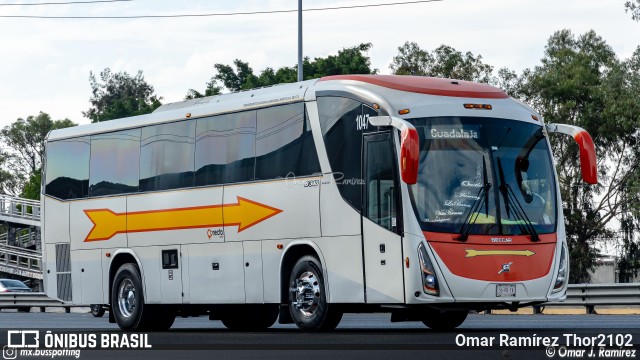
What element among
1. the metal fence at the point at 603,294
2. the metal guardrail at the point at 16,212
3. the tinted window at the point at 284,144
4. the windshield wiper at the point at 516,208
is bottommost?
the metal fence at the point at 603,294

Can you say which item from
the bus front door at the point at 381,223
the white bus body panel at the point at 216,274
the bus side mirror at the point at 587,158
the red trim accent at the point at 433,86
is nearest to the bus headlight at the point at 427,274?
the bus front door at the point at 381,223

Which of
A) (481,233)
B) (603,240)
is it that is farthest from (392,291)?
(603,240)

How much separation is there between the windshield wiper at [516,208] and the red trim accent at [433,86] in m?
1.15

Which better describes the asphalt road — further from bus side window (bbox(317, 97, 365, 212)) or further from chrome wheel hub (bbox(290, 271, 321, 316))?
bus side window (bbox(317, 97, 365, 212))

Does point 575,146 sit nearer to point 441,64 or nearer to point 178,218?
point 441,64

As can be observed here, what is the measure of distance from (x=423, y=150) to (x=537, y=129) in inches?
83.0

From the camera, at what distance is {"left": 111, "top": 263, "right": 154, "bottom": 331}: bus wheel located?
23375 mm

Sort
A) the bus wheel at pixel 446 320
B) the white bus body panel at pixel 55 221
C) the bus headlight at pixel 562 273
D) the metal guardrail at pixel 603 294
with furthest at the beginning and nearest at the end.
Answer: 1. the metal guardrail at pixel 603 294
2. the white bus body panel at pixel 55 221
3. the bus wheel at pixel 446 320
4. the bus headlight at pixel 562 273

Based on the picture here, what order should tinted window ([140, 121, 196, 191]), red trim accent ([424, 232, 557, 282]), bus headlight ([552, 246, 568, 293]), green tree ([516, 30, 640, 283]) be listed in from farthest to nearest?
green tree ([516, 30, 640, 283]), tinted window ([140, 121, 196, 191]), bus headlight ([552, 246, 568, 293]), red trim accent ([424, 232, 557, 282])

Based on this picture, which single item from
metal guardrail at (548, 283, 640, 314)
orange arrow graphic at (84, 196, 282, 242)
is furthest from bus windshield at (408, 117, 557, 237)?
metal guardrail at (548, 283, 640, 314)

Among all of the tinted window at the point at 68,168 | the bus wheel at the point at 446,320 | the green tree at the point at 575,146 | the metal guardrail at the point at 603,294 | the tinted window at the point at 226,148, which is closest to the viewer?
the bus wheel at the point at 446,320

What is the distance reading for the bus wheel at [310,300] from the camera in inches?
770

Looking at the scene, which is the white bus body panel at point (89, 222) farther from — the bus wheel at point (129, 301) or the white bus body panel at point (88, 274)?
the bus wheel at point (129, 301)

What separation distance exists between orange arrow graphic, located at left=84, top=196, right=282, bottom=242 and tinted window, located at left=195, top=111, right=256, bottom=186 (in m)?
0.44
